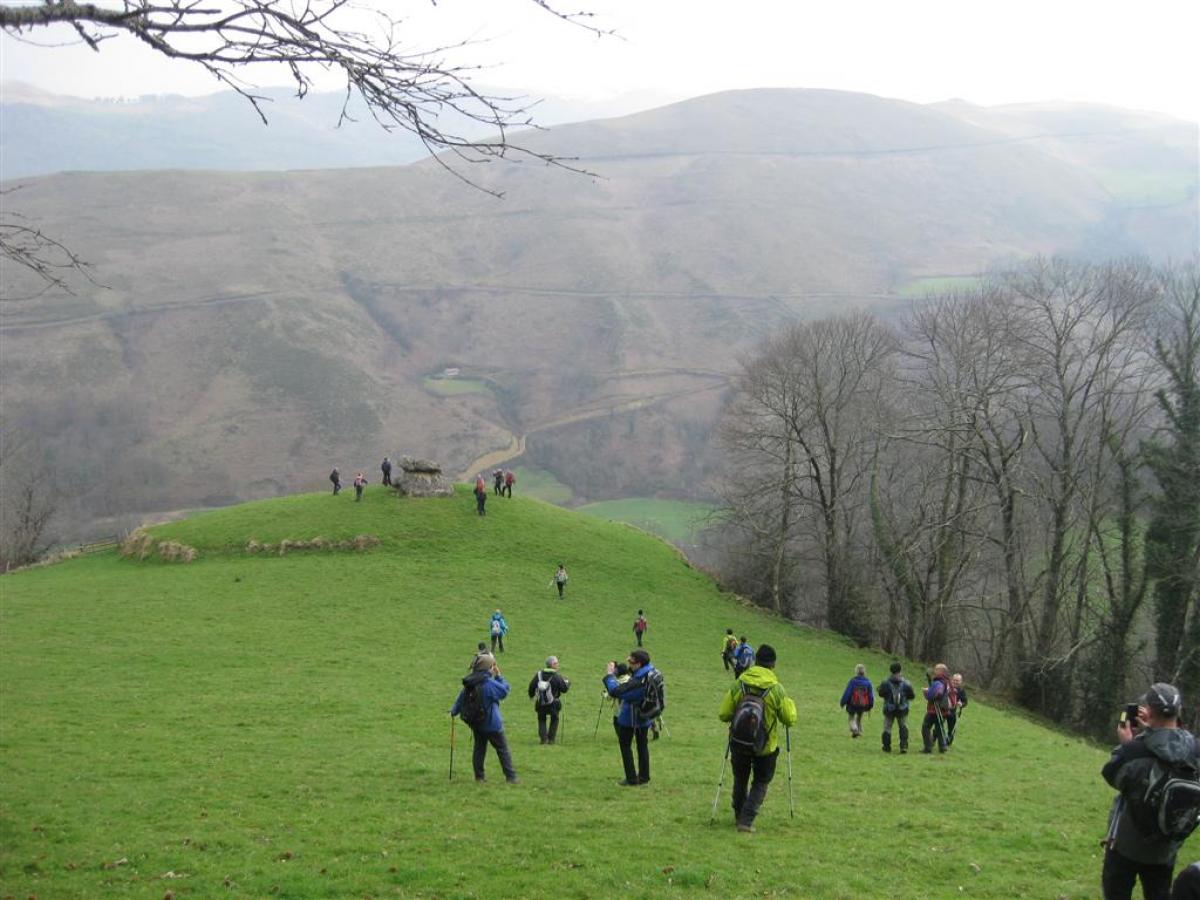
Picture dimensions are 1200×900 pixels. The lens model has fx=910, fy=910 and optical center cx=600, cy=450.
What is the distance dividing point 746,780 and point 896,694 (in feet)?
30.8

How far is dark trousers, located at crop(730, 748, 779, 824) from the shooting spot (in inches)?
448

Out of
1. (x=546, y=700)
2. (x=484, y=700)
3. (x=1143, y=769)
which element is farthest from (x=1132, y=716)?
(x=546, y=700)

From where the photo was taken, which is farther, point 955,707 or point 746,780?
point 955,707

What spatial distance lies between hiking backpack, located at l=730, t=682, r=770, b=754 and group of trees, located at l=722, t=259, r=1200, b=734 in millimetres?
29153

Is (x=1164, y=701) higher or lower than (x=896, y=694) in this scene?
higher

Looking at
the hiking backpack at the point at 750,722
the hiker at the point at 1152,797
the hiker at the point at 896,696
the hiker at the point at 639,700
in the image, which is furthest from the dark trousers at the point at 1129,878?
the hiker at the point at 896,696

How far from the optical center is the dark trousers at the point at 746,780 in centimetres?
1139

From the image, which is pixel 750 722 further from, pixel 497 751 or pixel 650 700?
pixel 497 751

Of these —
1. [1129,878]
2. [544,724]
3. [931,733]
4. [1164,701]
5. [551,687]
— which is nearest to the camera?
[1164,701]

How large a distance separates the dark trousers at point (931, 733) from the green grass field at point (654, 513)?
8710cm

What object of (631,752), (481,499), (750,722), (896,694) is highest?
(481,499)

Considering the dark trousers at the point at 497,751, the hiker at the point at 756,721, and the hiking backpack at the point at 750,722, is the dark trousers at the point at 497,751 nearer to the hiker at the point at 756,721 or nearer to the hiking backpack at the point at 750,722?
the hiker at the point at 756,721

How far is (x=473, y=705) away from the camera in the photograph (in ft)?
46.7

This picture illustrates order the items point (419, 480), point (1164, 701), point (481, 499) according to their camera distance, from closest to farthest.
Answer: point (1164, 701), point (481, 499), point (419, 480)
